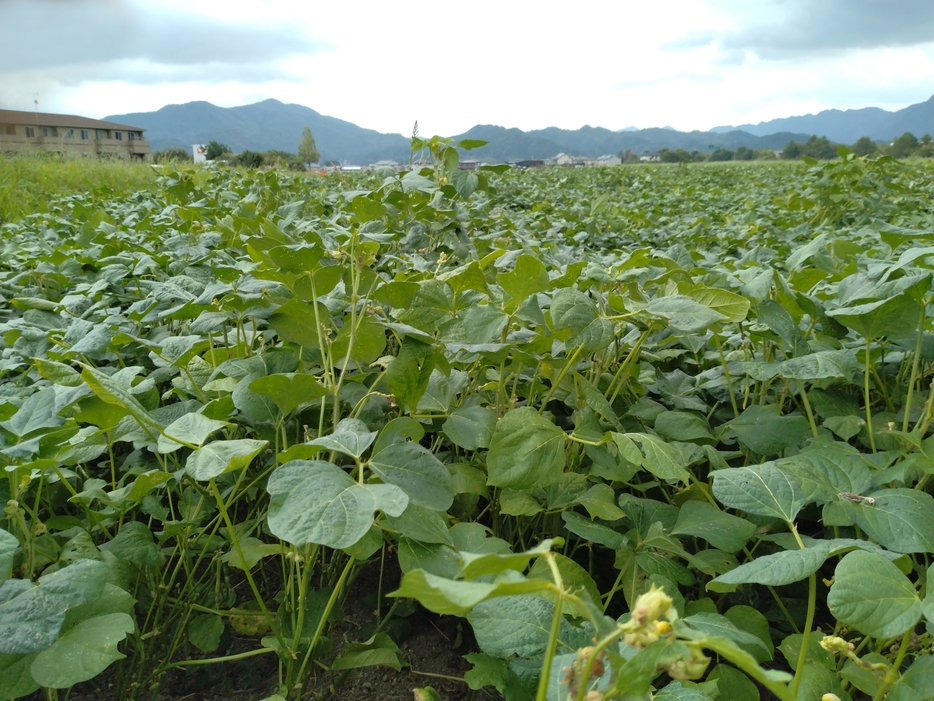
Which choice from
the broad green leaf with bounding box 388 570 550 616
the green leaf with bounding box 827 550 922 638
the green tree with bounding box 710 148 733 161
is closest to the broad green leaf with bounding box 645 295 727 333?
the green leaf with bounding box 827 550 922 638

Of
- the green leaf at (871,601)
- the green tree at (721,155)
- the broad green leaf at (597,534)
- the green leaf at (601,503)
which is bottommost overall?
the broad green leaf at (597,534)

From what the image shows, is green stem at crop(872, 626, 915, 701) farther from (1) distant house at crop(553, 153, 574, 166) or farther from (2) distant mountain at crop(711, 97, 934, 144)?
(2) distant mountain at crop(711, 97, 934, 144)

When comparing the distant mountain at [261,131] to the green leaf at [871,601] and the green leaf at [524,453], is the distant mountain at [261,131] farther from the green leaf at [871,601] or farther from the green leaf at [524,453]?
the green leaf at [871,601]

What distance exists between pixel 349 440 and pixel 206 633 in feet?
1.84

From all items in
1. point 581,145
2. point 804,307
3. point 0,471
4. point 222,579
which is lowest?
point 222,579

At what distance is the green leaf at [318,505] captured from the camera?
659 mm

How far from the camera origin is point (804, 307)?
1.22 m

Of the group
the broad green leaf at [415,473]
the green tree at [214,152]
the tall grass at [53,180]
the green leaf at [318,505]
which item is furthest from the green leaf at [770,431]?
the green tree at [214,152]

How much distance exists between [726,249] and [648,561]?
2614mm

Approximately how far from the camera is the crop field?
0.70 m

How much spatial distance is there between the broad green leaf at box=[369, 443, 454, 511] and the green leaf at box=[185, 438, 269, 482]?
0.49 ft

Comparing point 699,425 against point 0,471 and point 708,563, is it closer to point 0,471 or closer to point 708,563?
point 708,563

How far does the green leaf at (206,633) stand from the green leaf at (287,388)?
16.5 inches

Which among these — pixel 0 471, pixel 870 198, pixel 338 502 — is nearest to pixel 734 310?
pixel 338 502
